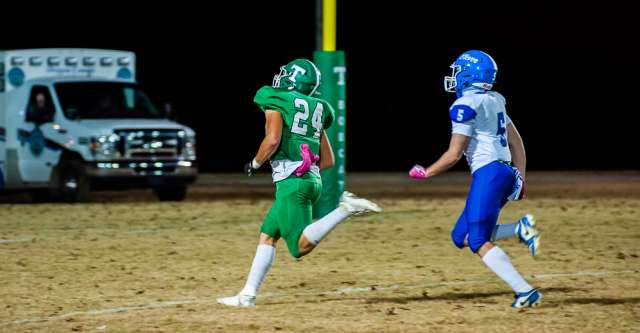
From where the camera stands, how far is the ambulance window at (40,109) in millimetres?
21297

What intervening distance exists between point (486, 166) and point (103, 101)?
1272cm

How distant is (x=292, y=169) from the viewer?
1030cm

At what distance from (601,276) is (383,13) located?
165ft

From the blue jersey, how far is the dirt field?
111 cm

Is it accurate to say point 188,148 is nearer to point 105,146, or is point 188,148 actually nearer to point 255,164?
point 105,146

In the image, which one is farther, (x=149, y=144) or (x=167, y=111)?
(x=167, y=111)

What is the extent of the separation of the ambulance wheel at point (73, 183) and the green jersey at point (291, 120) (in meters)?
11.4

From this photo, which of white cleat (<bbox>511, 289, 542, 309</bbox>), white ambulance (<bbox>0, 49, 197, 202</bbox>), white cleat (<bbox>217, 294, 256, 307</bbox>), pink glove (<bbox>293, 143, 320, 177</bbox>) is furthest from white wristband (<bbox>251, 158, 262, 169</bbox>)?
white ambulance (<bbox>0, 49, 197, 202</bbox>)

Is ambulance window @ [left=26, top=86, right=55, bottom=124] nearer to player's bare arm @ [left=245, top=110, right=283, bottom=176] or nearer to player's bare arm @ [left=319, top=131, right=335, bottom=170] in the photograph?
player's bare arm @ [left=319, top=131, right=335, bottom=170]

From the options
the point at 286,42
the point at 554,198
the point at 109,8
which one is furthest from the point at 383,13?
the point at 554,198

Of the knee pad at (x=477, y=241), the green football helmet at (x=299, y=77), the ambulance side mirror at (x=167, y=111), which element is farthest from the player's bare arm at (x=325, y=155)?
the ambulance side mirror at (x=167, y=111)

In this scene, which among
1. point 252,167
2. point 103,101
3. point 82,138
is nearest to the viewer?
point 252,167

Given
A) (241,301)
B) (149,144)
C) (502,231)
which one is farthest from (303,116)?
(149,144)

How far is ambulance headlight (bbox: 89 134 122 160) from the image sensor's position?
69.1 ft
